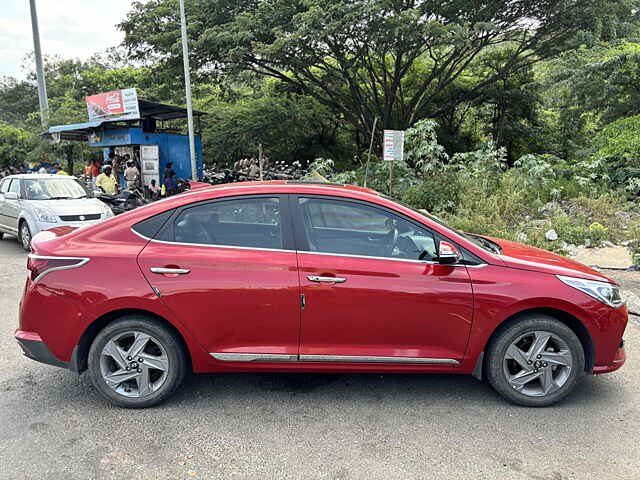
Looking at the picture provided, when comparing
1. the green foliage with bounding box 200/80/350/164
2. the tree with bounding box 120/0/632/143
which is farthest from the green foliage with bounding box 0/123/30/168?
the tree with bounding box 120/0/632/143

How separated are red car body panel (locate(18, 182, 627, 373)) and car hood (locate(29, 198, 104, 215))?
6.52m

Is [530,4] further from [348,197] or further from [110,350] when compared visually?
[110,350]

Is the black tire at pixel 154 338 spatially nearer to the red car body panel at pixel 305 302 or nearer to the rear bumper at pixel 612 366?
the red car body panel at pixel 305 302

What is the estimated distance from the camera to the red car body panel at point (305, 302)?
11.1 feet

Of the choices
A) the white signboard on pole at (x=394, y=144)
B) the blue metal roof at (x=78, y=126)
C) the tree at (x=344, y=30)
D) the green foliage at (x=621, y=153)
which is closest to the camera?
the white signboard on pole at (x=394, y=144)

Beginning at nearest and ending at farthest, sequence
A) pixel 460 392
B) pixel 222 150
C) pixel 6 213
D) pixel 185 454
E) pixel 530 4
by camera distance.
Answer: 1. pixel 185 454
2. pixel 460 392
3. pixel 6 213
4. pixel 530 4
5. pixel 222 150

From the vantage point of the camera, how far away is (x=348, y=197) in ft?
11.8

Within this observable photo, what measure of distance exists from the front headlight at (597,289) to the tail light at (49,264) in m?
3.44

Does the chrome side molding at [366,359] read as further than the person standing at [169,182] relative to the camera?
No

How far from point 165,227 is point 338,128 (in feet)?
82.5

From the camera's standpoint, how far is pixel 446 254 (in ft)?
11.0

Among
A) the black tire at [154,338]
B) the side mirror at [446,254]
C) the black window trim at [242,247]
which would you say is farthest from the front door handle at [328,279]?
the black tire at [154,338]

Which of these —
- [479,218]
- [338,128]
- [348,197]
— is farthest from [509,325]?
[338,128]

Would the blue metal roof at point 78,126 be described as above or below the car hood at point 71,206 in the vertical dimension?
above
